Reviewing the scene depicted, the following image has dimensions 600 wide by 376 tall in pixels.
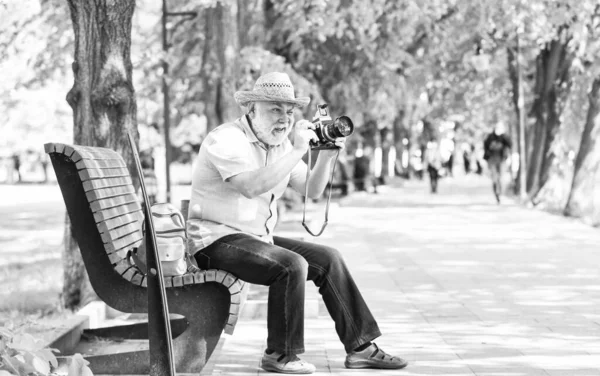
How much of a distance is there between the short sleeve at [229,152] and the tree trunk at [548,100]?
68.3 ft

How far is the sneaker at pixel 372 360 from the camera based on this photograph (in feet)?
22.4

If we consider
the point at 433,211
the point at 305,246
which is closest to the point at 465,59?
the point at 433,211

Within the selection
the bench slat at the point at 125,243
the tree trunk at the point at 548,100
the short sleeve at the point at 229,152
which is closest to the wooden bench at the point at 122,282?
the bench slat at the point at 125,243

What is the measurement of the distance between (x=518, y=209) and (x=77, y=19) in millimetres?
16722

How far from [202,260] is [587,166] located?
17.6 m

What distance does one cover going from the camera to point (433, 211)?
2530 cm

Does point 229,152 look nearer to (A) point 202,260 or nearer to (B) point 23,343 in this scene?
(A) point 202,260

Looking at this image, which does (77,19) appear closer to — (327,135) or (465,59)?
(327,135)

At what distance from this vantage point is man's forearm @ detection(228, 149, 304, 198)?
6.39 metres

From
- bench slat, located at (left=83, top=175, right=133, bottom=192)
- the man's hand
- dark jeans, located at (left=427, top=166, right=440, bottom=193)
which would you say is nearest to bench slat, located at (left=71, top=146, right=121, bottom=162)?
bench slat, located at (left=83, top=175, right=133, bottom=192)

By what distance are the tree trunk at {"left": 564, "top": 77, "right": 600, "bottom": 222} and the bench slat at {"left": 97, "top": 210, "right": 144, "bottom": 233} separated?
1691cm

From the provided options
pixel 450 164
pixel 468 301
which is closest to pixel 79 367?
pixel 468 301

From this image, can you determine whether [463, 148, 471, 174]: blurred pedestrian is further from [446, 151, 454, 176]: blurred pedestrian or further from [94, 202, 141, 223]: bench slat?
[94, 202, 141, 223]: bench slat

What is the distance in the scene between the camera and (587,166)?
23.2 m
